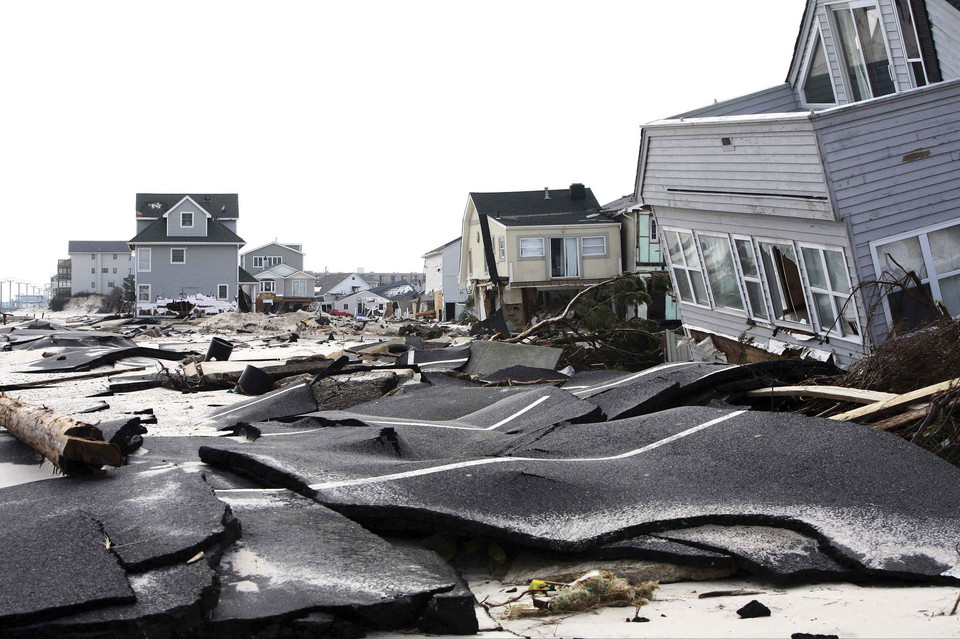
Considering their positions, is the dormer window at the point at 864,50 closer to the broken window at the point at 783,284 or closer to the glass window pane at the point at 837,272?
the broken window at the point at 783,284

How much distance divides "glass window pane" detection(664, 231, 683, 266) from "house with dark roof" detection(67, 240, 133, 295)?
314ft

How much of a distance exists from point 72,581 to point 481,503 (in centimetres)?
205

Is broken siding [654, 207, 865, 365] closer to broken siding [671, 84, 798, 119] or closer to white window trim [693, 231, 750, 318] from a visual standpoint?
white window trim [693, 231, 750, 318]

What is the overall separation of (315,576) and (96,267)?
107m

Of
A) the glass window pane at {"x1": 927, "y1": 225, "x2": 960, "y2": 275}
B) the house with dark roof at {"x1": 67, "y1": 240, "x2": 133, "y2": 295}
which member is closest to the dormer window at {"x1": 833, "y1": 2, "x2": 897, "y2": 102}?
the glass window pane at {"x1": 927, "y1": 225, "x2": 960, "y2": 275}

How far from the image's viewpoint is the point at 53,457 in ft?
17.1

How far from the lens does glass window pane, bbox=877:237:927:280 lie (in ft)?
32.1

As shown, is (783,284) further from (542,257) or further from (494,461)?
(542,257)

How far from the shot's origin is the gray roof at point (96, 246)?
100 m

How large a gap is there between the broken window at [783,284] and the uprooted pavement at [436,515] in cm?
443

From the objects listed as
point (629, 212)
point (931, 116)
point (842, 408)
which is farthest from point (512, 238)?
point (842, 408)

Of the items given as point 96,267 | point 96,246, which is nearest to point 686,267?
point 96,267

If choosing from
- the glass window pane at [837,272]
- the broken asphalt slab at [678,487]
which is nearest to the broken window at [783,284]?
the glass window pane at [837,272]

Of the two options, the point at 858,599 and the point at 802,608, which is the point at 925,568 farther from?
the point at 802,608
